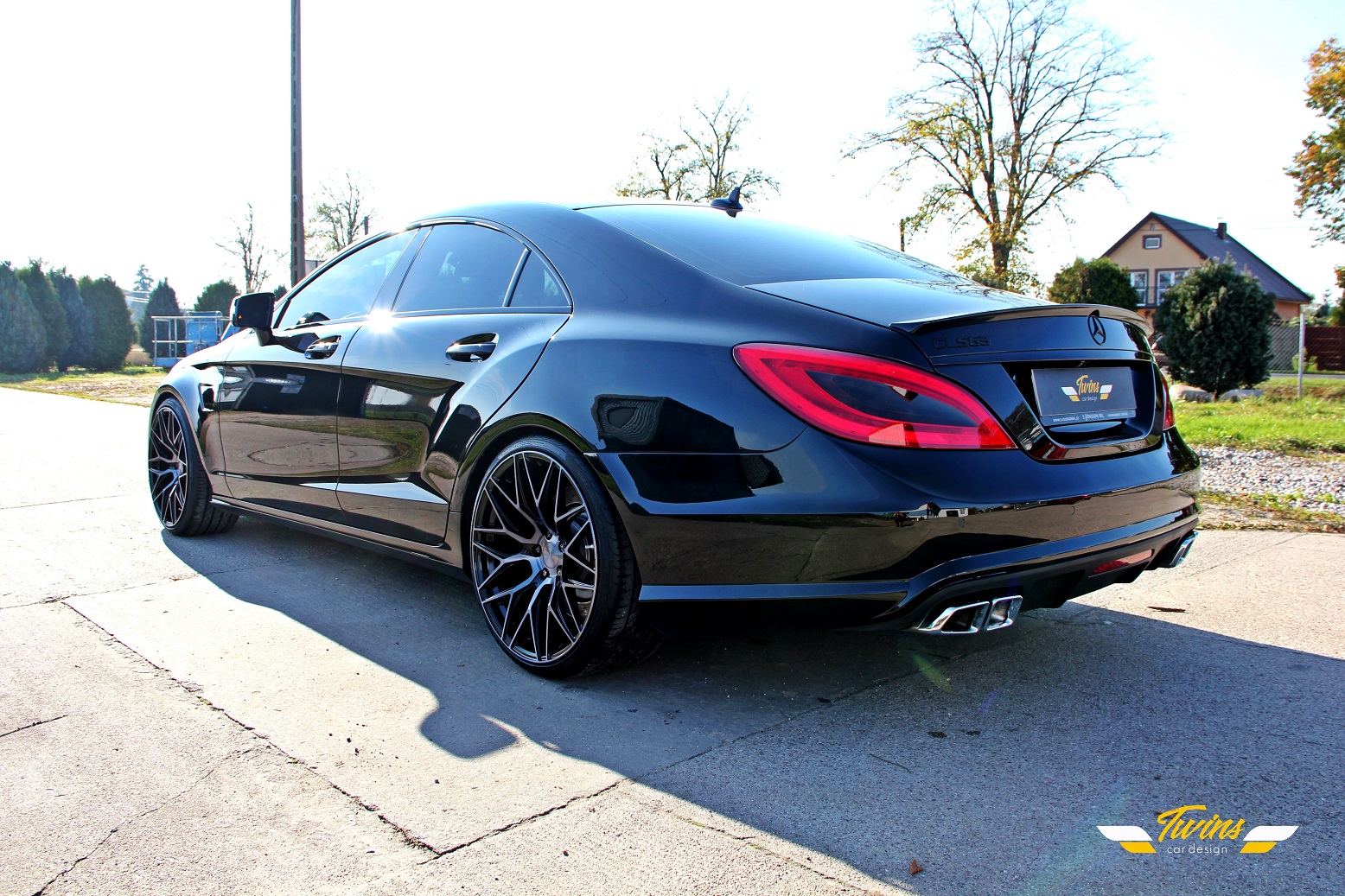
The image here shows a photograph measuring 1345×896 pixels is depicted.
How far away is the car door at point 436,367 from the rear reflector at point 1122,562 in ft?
5.48

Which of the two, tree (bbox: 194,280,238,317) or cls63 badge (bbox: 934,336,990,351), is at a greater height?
tree (bbox: 194,280,238,317)

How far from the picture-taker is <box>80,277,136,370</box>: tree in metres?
36.2

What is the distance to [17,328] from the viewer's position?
3306cm

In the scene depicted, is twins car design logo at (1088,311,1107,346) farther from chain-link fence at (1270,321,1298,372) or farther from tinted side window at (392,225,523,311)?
chain-link fence at (1270,321,1298,372)

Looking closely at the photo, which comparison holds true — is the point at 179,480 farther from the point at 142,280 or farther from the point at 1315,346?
the point at 142,280

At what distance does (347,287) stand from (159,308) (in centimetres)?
4298

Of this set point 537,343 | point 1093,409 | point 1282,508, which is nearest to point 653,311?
point 537,343

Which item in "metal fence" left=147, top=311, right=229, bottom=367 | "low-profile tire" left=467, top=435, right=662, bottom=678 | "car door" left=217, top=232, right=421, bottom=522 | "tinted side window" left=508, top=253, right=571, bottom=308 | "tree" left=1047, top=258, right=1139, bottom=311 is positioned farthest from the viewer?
"tree" left=1047, top=258, right=1139, bottom=311

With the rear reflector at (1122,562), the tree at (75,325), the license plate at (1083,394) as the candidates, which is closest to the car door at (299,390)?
the license plate at (1083,394)

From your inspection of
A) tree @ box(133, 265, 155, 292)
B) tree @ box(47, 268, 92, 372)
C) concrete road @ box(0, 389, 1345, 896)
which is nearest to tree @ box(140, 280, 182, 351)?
tree @ box(47, 268, 92, 372)

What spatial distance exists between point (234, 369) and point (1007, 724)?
372cm

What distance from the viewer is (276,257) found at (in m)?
59.8

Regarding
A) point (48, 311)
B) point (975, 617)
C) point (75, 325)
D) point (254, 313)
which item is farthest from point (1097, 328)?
point (75, 325)

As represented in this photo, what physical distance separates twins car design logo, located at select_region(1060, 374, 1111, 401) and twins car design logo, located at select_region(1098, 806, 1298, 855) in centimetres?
108
